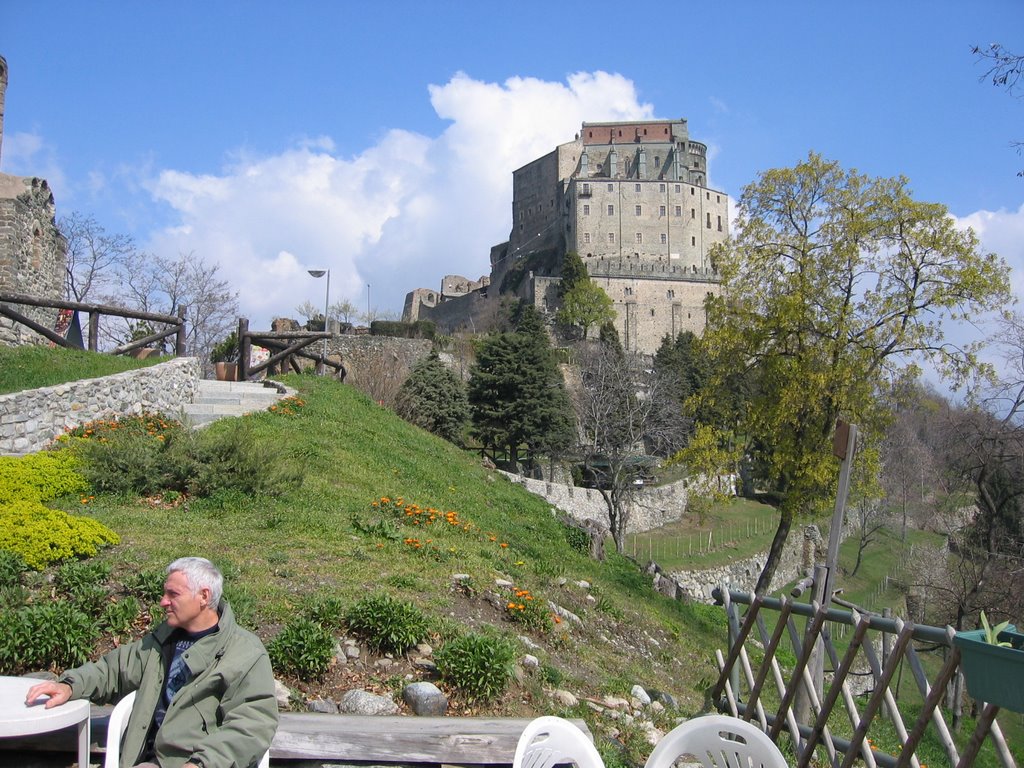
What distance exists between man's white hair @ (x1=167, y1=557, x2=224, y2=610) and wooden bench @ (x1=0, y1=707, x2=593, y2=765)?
1.13 meters

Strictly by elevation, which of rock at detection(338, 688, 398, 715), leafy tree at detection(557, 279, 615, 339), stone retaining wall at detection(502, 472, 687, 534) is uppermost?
leafy tree at detection(557, 279, 615, 339)

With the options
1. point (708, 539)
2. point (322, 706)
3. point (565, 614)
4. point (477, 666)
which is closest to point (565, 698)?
point (477, 666)

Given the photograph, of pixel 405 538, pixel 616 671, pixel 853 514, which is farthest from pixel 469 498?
pixel 853 514

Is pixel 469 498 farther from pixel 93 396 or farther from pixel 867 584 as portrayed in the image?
pixel 867 584

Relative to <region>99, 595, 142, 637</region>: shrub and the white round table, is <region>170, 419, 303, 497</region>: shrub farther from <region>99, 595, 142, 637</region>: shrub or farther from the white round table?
the white round table

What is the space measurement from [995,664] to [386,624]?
406 centimetres

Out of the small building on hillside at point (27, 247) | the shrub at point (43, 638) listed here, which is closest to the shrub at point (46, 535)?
the shrub at point (43, 638)

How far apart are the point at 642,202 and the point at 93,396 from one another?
8943cm

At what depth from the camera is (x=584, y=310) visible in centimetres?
7788

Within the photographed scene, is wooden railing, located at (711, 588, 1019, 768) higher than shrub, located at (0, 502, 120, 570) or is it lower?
lower

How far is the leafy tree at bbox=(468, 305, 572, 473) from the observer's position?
37469mm

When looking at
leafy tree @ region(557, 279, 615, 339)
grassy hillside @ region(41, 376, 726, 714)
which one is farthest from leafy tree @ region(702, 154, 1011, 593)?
leafy tree @ region(557, 279, 615, 339)

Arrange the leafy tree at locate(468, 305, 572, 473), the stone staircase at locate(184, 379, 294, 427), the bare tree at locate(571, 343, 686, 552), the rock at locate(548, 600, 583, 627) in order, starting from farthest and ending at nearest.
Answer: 1. the leafy tree at locate(468, 305, 572, 473)
2. the bare tree at locate(571, 343, 686, 552)
3. the stone staircase at locate(184, 379, 294, 427)
4. the rock at locate(548, 600, 583, 627)

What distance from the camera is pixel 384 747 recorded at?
480 centimetres
